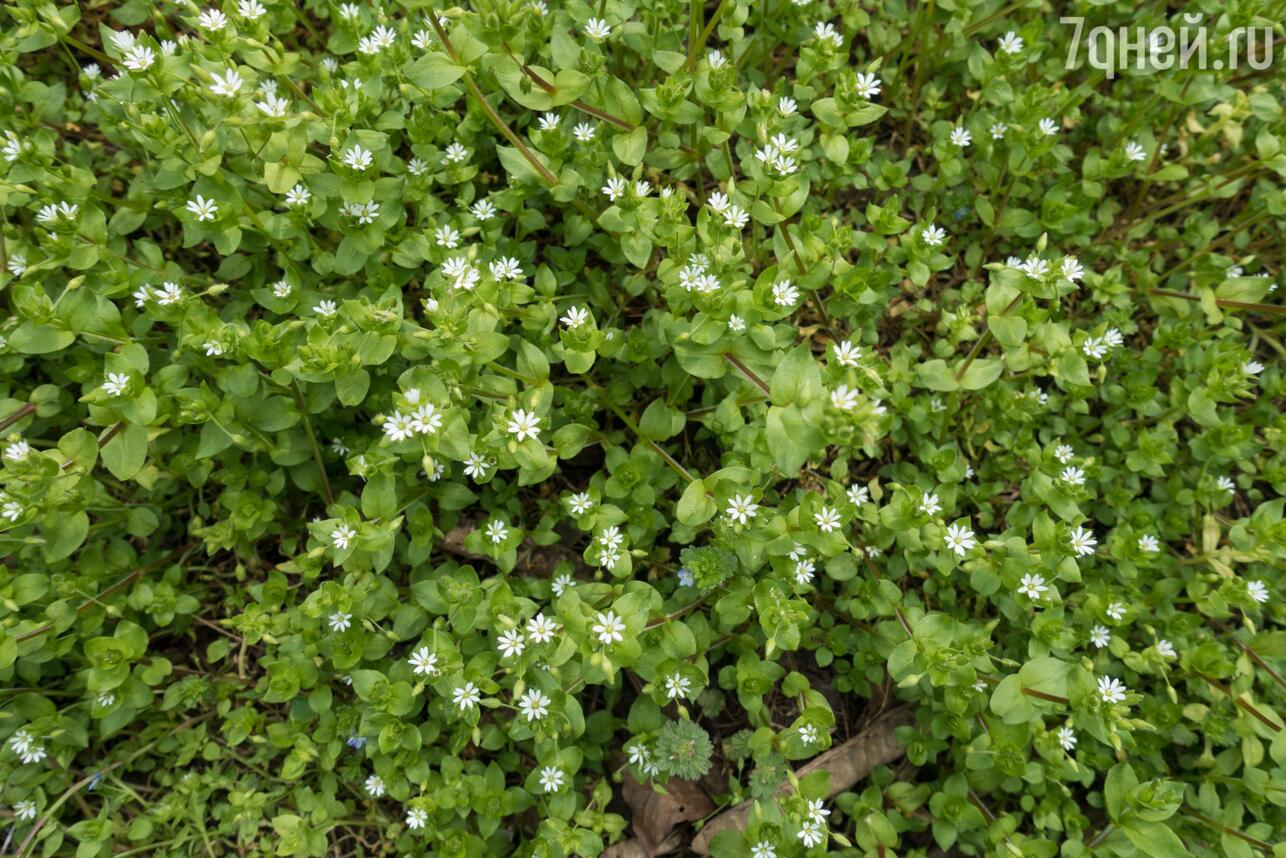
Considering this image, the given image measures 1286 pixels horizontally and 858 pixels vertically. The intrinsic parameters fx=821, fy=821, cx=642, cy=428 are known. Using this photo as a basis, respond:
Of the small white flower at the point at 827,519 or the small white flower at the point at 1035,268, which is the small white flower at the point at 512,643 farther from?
the small white flower at the point at 1035,268

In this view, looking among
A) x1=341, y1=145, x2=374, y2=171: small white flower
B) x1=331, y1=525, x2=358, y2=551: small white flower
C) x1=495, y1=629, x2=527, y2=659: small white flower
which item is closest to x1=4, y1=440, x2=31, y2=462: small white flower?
x1=331, y1=525, x2=358, y2=551: small white flower

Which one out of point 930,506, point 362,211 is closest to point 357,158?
point 362,211

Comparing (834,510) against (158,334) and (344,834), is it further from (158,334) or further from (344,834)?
(158,334)

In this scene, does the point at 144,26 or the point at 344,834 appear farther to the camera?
the point at 144,26

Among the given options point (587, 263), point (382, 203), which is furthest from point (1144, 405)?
point (382, 203)

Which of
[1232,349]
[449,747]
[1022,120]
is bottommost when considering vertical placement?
[449,747]

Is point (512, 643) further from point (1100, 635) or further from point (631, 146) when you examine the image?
point (1100, 635)

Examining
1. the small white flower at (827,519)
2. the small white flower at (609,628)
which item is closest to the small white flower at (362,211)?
the small white flower at (609,628)
